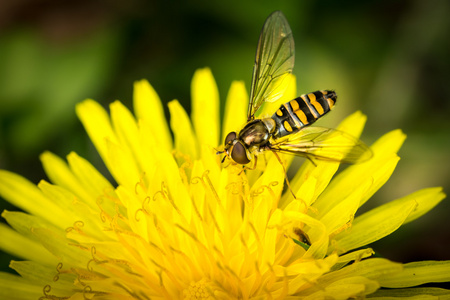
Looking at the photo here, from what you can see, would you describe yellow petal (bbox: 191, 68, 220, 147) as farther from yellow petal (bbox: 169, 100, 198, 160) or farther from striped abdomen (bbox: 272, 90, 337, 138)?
striped abdomen (bbox: 272, 90, 337, 138)

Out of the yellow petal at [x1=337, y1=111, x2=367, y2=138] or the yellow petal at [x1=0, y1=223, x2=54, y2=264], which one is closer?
the yellow petal at [x1=0, y1=223, x2=54, y2=264]

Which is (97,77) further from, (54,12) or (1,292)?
(1,292)

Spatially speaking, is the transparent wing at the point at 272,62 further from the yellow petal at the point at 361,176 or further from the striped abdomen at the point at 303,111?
the yellow petal at the point at 361,176

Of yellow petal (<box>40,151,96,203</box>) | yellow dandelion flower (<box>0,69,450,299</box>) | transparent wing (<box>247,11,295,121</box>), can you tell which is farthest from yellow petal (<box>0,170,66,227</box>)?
transparent wing (<box>247,11,295,121</box>)

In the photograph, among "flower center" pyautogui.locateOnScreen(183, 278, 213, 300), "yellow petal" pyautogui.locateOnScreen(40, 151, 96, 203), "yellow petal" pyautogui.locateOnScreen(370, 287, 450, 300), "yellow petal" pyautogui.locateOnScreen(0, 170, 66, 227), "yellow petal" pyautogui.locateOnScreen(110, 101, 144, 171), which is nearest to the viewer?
"yellow petal" pyautogui.locateOnScreen(370, 287, 450, 300)

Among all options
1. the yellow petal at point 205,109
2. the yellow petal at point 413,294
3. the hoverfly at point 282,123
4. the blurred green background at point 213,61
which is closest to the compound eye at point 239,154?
the hoverfly at point 282,123

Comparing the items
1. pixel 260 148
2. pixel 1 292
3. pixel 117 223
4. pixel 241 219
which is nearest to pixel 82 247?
pixel 117 223

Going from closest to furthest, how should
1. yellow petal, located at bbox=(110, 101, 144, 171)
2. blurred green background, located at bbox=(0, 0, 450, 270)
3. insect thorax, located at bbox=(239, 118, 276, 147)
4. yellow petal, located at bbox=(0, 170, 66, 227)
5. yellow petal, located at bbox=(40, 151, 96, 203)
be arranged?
insect thorax, located at bbox=(239, 118, 276, 147) → yellow petal, located at bbox=(0, 170, 66, 227) → yellow petal, located at bbox=(40, 151, 96, 203) → yellow petal, located at bbox=(110, 101, 144, 171) → blurred green background, located at bbox=(0, 0, 450, 270)
